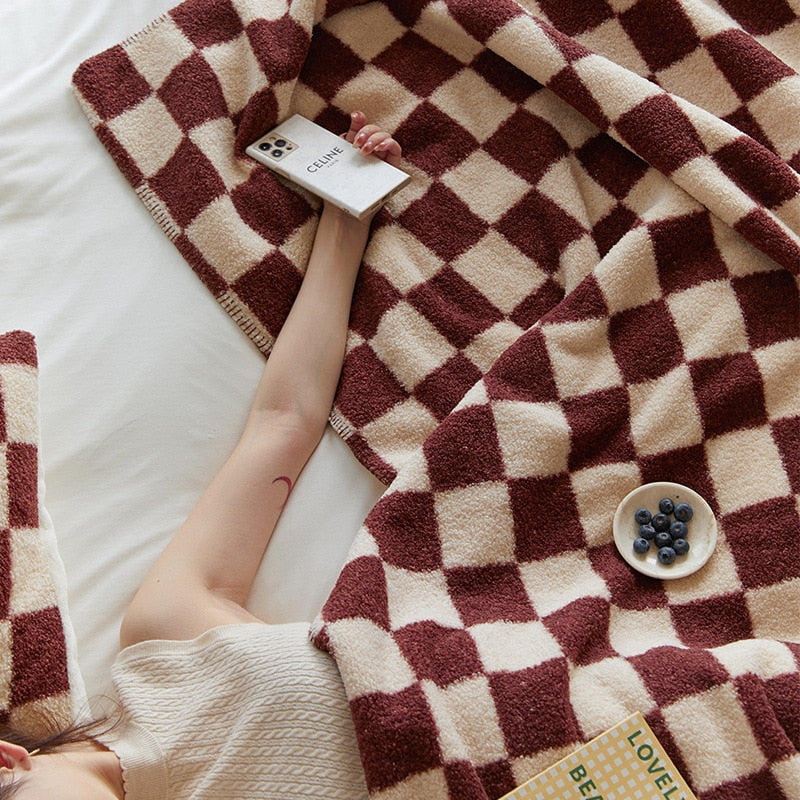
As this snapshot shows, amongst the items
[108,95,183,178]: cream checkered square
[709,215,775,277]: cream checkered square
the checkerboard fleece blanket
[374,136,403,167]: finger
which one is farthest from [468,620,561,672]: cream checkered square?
[108,95,183,178]: cream checkered square

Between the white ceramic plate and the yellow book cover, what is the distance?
18cm

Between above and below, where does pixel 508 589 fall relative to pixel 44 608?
below

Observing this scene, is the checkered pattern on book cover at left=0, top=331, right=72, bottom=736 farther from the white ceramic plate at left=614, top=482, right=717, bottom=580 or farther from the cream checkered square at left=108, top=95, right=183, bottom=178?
the white ceramic plate at left=614, top=482, right=717, bottom=580

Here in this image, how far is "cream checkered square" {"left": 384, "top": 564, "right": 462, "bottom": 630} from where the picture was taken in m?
0.85

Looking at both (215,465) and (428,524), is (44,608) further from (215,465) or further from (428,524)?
(428,524)

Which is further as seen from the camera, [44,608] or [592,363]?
[592,363]

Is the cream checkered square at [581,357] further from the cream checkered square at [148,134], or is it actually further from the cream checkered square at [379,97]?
the cream checkered square at [148,134]

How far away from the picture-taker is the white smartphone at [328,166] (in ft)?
3.39

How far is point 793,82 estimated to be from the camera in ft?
3.28

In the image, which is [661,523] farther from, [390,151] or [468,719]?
[390,151]

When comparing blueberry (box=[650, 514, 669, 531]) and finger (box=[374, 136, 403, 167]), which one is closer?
blueberry (box=[650, 514, 669, 531])

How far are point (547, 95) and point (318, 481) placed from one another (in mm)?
546

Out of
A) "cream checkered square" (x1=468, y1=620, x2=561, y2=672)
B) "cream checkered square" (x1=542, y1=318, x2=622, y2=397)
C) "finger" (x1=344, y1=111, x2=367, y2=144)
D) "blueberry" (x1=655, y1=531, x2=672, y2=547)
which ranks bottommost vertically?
"cream checkered square" (x1=468, y1=620, x2=561, y2=672)

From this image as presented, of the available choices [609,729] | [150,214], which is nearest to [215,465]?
[150,214]
